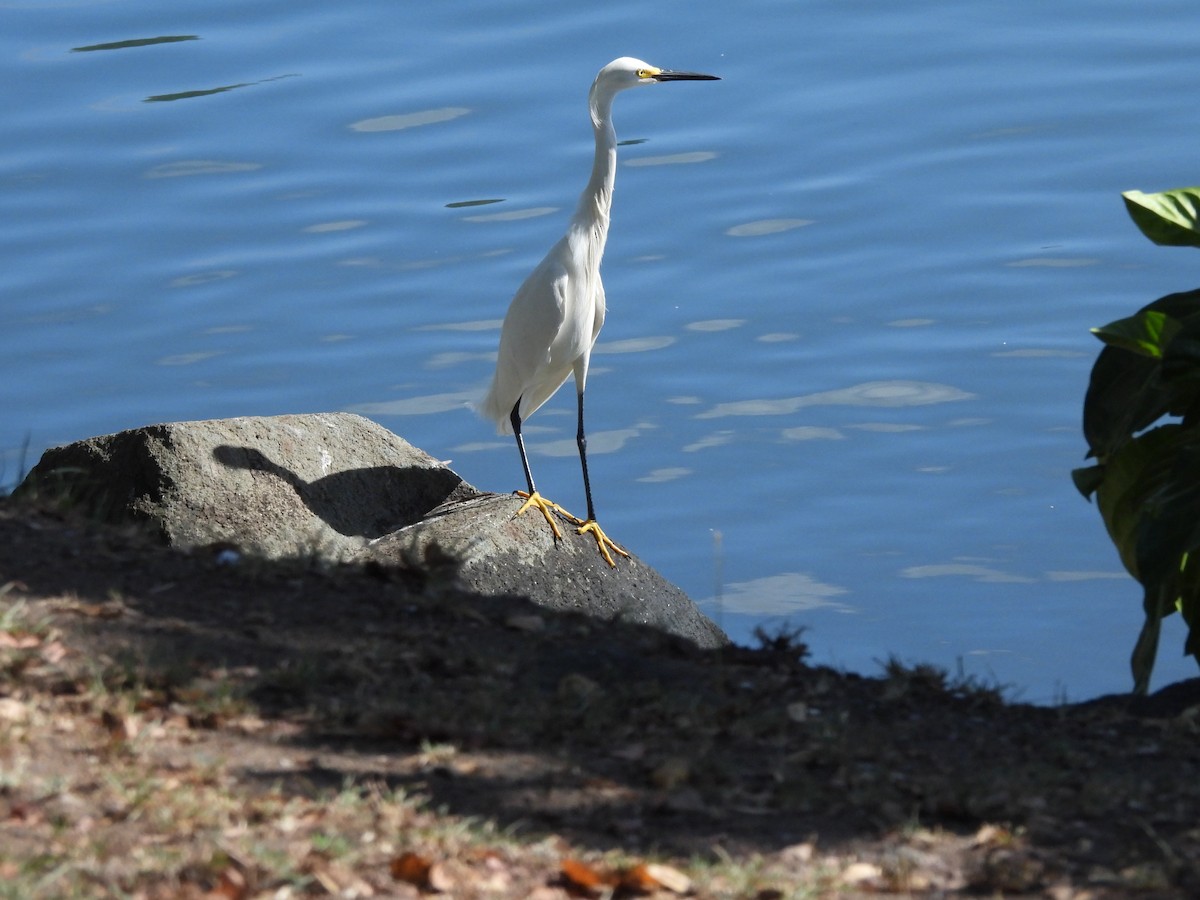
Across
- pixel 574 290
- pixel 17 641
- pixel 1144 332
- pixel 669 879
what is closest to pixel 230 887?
pixel 669 879

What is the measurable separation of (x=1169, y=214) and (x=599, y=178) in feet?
12.4

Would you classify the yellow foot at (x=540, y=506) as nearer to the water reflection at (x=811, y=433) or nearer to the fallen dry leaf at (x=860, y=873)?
the water reflection at (x=811, y=433)

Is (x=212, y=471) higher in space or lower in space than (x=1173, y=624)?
higher

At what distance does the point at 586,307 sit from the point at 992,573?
2780 millimetres

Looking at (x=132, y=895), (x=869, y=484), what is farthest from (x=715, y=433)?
(x=132, y=895)

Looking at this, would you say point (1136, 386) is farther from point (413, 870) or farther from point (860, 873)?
point (413, 870)

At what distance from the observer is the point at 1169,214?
525cm

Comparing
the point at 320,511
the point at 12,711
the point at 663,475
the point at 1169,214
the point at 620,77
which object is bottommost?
the point at 663,475

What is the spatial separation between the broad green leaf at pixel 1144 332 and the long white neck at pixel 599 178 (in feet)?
12.6

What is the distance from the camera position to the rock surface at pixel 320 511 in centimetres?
654

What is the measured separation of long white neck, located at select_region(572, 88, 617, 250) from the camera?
27.3ft

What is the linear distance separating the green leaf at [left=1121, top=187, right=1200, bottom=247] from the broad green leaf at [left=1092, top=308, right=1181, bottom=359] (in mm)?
440

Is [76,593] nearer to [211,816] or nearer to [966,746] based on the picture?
[211,816]

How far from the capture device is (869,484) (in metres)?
9.73
